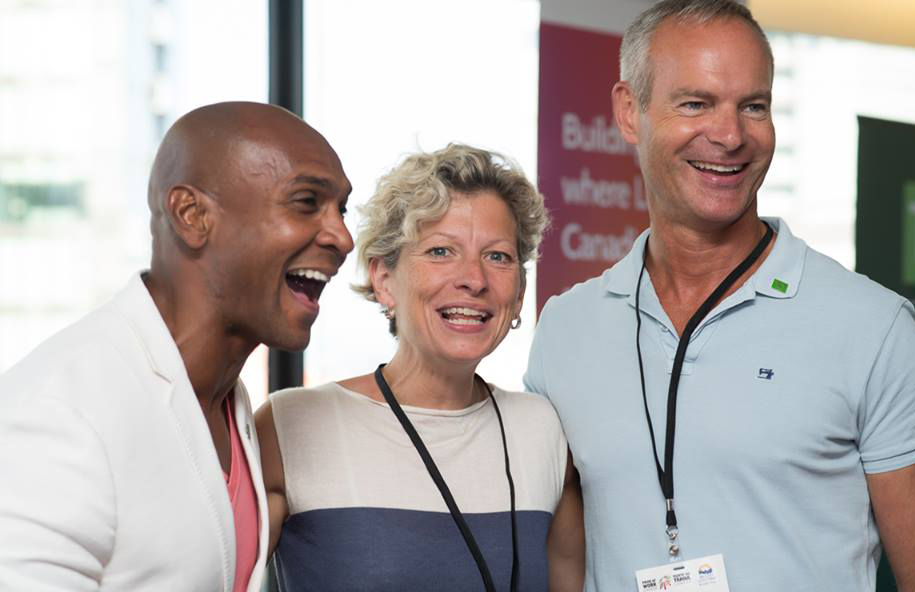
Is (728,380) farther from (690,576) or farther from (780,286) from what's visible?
(690,576)

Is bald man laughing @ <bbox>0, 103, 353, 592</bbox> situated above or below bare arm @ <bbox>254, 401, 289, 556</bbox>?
above

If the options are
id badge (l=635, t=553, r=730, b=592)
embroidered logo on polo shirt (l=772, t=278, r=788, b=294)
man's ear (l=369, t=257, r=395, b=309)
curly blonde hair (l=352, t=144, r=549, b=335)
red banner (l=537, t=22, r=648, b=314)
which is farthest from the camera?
red banner (l=537, t=22, r=648, b=314)

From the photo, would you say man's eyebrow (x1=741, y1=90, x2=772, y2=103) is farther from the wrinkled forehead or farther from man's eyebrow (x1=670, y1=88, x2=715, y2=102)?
the wrinkled forehead

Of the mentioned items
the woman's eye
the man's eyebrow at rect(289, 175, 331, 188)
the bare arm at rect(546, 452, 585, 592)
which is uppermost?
the man's eyebrow at rect(289, 175, 331, 188)

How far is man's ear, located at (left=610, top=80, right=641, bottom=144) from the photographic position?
258 centimetres

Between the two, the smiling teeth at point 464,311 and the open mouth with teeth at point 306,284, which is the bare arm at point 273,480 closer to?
the smiling teeth at point 464,311

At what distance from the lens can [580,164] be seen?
16.5ft

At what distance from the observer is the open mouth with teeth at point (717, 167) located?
2391 mm

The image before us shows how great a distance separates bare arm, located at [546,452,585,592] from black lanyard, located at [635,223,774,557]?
296 millimetres

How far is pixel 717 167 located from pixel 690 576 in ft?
2.73

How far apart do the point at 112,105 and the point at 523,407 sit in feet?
7.85

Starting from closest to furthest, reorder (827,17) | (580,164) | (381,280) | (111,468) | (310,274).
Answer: (111,468), (310,274), (381,280), (580,164), (827,17)

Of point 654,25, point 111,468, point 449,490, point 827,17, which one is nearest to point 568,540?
point 449,490

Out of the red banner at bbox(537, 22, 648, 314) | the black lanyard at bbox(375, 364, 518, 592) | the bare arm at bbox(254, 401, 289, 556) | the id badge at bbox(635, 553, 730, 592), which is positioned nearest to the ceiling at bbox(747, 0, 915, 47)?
the red banner at bbox(537, 22, 648, 314)
